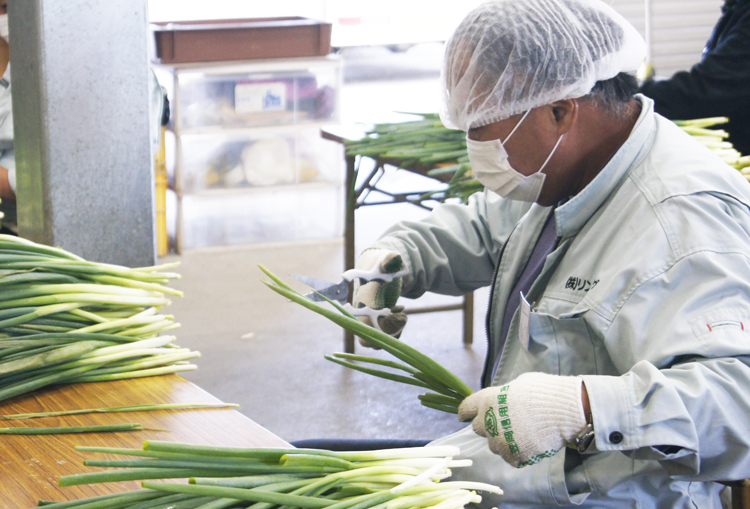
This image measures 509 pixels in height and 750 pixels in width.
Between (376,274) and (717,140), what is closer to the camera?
(376,274)

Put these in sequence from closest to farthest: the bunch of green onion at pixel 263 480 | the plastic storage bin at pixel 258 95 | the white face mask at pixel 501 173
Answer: the bunch of green onion at pixel 263 480
the white face mask at pixel 501 173
the plastic storage bin at pixel 258 95

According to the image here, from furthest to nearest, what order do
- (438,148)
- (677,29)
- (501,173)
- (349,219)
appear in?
(677,29), (349,219), (438,148), (501,173)

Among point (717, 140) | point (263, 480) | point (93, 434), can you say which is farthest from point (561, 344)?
point (717, 140)

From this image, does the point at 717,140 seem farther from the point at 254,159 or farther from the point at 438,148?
the point at 254,159

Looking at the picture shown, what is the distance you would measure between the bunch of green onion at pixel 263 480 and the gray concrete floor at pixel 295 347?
81.2 inches

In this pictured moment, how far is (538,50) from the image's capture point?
4.39 ft

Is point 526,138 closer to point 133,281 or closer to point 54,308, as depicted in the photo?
point 133,281

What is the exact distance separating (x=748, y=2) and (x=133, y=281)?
2.88 m

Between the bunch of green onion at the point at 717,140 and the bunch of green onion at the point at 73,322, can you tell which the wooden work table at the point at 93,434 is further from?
the bunch of green onion at the point at 717,140

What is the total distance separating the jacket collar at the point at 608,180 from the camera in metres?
1.33

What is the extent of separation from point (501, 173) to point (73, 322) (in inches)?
32.5

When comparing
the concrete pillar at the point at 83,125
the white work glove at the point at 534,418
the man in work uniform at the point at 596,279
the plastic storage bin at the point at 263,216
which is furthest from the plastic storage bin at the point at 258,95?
the white work glove at the point at 534,418

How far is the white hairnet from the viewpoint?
52.6 inches

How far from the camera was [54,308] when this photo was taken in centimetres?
126
